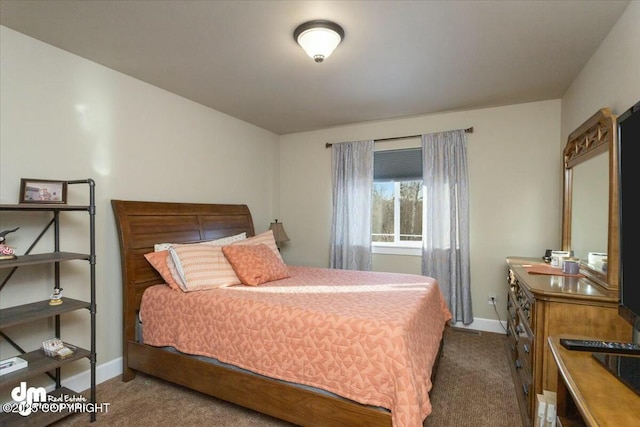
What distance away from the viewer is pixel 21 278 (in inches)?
82.4

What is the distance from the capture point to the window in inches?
156

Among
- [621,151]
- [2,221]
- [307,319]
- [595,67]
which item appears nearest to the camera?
[621,151]

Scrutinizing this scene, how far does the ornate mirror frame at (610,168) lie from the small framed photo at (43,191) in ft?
11.2

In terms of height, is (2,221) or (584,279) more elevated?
(2,221)

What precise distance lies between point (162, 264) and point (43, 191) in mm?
914

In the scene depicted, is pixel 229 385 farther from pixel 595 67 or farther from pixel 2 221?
pixel 595 67

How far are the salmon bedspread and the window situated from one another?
138 centimetres

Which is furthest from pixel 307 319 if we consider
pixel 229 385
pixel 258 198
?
pixel 258 198

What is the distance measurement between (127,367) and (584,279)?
3355 mm

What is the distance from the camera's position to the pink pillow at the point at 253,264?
8.73ft

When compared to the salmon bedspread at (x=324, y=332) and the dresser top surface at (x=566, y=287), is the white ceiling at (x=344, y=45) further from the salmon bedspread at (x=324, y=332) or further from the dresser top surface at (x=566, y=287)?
the salmon bedspread at (x=324, y=332)

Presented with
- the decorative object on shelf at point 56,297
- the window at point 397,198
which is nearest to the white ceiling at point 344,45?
the window at point 397,198

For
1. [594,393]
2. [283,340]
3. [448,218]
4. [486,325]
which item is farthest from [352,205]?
[594,393]

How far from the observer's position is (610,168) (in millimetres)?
1861
